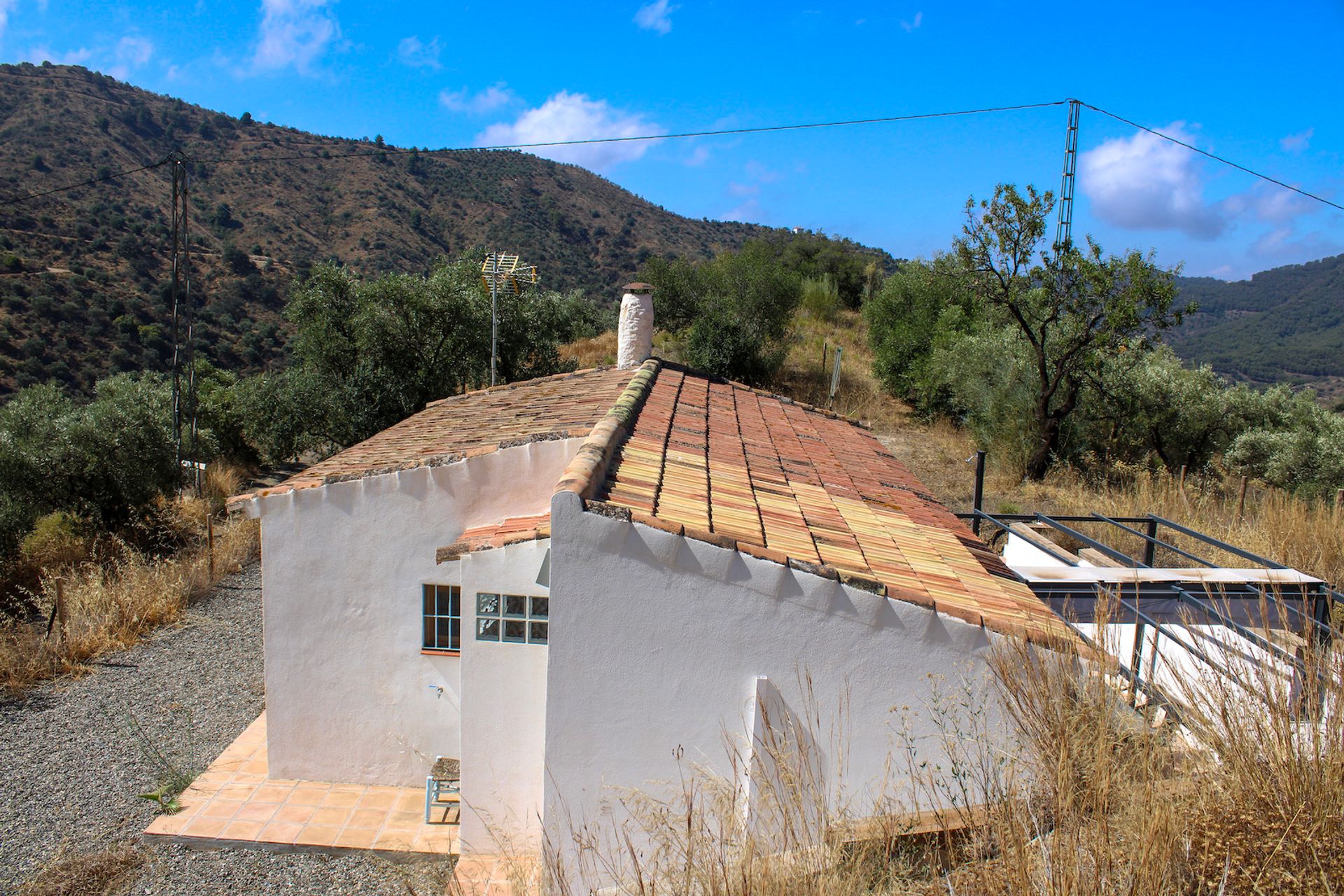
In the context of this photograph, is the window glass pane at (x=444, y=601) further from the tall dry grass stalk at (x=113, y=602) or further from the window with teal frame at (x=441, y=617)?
the tall dry grass stalk at (x=113, y=602)

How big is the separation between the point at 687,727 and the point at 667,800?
16.6 inches

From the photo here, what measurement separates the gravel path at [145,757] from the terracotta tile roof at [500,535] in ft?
6.94

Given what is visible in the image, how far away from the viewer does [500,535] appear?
584cm

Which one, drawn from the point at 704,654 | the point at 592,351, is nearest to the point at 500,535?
the point at 704,654

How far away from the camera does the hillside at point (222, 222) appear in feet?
101

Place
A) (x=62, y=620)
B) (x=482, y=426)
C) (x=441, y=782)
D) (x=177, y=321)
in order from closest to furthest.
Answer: (x=441, y=782), (x=482, y=426), (x=62, y=620), (x=177, y=321)

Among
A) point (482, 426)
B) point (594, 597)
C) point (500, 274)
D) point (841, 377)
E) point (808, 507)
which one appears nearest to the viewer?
point (594, 597)

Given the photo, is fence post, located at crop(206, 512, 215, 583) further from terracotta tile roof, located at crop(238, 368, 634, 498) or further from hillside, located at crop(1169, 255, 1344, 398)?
hillside, located at crop(1169, 255, 1344, 398)

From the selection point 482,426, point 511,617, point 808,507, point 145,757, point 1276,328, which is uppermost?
point 1276,328

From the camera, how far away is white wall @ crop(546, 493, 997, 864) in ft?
13.8

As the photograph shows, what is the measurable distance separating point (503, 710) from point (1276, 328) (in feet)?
238

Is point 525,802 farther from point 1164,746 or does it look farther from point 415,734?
point 1164,746

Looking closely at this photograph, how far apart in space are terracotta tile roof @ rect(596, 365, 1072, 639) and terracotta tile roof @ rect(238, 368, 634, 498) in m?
0.70

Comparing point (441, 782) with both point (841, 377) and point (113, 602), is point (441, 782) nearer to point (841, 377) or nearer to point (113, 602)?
point (113, 602)
